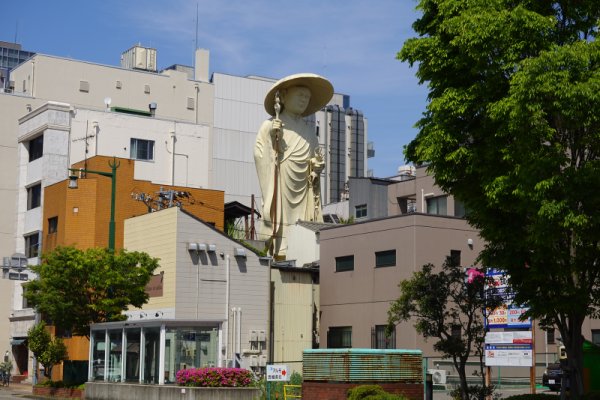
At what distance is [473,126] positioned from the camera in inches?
967

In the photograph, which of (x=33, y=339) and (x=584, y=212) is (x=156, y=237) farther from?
(x=584, y=212)

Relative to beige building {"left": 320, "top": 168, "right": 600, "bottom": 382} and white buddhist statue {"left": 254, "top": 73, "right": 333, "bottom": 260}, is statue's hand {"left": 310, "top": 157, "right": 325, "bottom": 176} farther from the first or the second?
beige building {"left": 320, "top": 168, "right": 600, "bottom": 382}

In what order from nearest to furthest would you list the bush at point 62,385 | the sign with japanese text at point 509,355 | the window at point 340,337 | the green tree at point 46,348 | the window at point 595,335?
the sign with japanese text at point 509,355
the bush at point 62,385
the window at point 595,335
the green tree at point 46,348
the window at point 340,337

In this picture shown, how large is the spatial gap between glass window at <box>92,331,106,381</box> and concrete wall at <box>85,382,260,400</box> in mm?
1529

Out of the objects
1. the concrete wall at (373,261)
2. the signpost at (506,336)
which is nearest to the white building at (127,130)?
the concrete wall at (373,261)

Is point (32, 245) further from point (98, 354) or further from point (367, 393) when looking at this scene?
point (367, 393)

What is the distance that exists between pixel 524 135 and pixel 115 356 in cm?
2185

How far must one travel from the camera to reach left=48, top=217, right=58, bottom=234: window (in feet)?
186

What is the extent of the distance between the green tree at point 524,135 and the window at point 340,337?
2240 centimetres

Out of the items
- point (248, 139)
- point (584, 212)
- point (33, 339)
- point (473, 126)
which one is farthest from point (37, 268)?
point (248, 139)

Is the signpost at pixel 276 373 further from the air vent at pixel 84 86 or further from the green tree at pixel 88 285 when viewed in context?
the air vent at pixel 84 86

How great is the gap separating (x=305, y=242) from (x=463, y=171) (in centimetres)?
3043

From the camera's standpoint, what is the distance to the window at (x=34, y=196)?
202 feet

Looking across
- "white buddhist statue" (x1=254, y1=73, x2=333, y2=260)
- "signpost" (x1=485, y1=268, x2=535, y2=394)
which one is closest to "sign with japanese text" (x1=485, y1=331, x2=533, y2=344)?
"signpost" (x1=485, y1=268, x2=535, y2=394)
